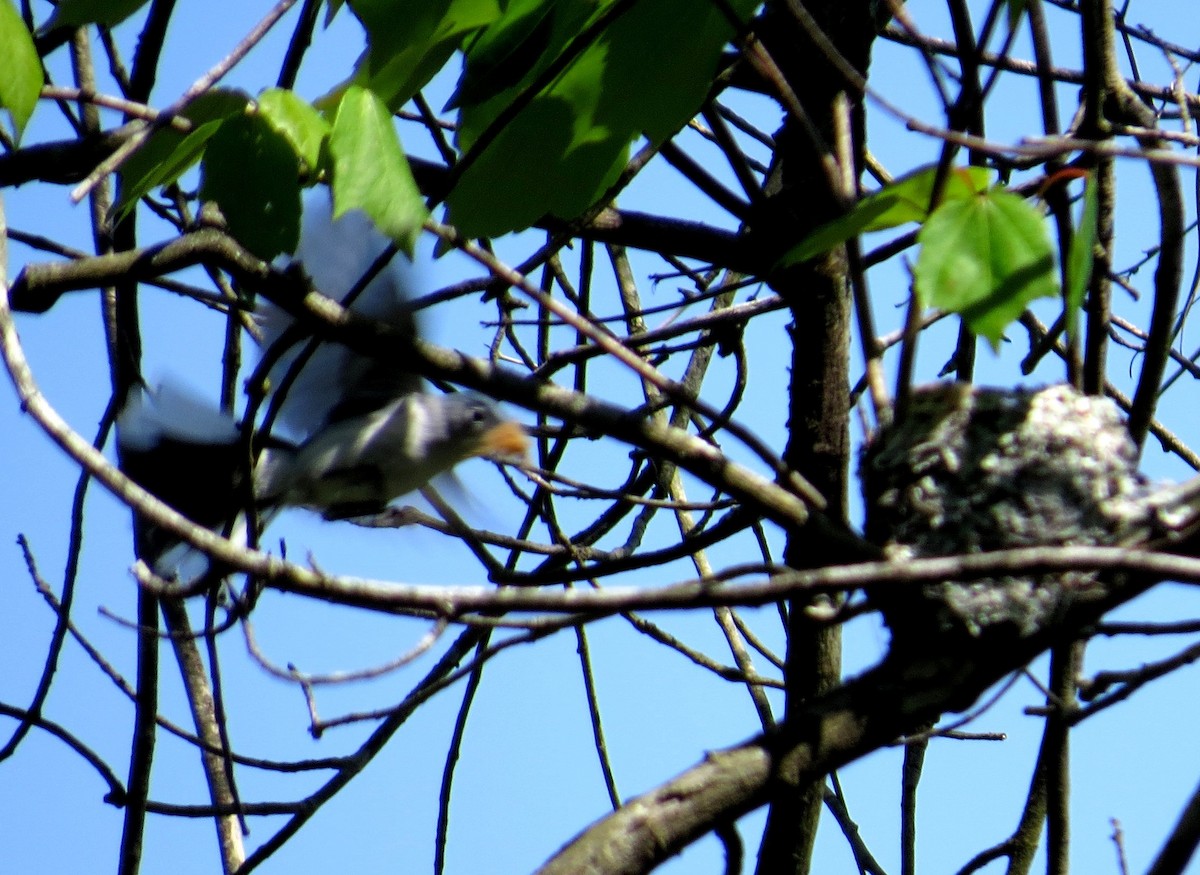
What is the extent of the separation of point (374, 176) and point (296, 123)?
0.20 meters

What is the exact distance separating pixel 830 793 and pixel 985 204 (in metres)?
1.72

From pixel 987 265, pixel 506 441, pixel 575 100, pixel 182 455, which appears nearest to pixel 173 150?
pixel 575 100

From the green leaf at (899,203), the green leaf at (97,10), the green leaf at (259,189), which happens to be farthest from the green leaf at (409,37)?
the green leaf at (899,203)

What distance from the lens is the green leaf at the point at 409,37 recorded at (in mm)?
1516

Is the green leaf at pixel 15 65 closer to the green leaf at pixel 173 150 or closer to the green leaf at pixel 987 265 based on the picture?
the green leaf at pixel 173 150

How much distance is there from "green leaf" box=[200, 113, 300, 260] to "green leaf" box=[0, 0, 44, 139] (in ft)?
0.66

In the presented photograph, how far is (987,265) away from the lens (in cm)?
145

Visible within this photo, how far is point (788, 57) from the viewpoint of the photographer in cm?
232

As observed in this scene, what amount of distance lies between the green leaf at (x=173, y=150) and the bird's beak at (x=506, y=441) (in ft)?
5.44

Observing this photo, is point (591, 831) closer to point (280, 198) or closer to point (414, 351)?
point (414, 351)

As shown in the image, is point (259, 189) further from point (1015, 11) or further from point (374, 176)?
point (1015, 11)

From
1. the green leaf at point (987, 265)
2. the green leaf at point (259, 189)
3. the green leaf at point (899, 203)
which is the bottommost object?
the green leaf at point (987, 265)

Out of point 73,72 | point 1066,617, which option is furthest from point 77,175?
point 1066,617

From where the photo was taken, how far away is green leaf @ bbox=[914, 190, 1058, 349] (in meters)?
1.45
